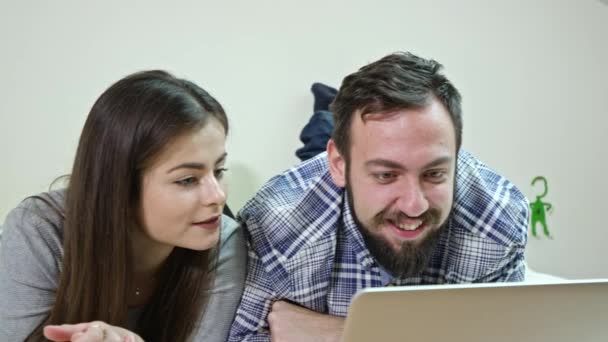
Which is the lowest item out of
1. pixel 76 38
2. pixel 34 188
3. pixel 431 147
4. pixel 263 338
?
pixel 263 338

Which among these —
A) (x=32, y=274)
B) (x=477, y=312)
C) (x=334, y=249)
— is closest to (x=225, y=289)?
(x=334, y=249)

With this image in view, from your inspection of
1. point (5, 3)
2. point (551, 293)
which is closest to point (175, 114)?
point (551, 293)

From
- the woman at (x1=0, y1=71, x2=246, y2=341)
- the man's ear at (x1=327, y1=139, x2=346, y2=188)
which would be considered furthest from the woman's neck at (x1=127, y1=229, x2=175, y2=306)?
the man's ear at (x1=327, y1=139, x2=346, y2=188)

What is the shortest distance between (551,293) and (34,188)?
1.21 meters

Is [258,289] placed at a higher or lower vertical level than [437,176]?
lower

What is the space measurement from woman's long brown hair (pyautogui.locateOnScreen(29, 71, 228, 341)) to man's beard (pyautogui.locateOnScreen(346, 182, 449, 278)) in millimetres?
324

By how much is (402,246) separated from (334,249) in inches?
5.4

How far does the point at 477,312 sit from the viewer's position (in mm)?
588

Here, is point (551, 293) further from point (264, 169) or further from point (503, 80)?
point (503, 80)

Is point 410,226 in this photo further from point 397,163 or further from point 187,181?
point 187,181

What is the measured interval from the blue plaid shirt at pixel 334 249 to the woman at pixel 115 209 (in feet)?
0.43

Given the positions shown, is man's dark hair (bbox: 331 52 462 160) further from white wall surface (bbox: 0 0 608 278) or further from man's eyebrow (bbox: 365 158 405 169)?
white wall surface (bbox: 0 0 608 278)

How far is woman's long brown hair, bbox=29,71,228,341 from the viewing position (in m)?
0.92

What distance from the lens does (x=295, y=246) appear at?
42.6 inches
